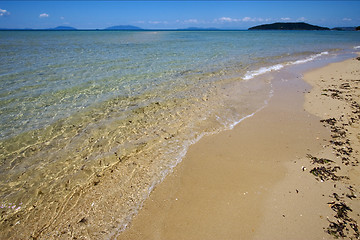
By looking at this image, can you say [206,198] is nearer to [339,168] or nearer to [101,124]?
[339,168]

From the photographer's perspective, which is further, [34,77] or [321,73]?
[321,73]

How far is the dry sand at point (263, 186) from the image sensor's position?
129 inches

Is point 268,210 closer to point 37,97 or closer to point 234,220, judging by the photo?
point 234,220

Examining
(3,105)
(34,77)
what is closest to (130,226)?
(3,105)

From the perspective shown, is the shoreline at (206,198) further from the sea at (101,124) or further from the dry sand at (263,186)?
the sea at (101,124)

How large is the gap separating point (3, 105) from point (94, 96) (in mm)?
3418

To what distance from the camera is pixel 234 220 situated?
341cm

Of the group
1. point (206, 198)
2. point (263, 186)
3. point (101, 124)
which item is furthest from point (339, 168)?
point (101, 124)

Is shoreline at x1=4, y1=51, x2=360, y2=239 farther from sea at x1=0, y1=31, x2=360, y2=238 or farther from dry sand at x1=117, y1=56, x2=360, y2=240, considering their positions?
sea at x1=0, y1=31, x2=360, y2=238

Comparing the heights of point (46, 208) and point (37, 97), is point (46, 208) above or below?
below

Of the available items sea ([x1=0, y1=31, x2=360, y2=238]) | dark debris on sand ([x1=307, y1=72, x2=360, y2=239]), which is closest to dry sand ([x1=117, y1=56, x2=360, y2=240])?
dark debris on sand ([x1=307, y1=72, x2=360, y2=239])

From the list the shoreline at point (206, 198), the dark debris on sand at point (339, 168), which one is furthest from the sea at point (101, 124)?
the dark debris on sand at point (339, 168)

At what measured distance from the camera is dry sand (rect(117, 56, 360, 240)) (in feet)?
10.8

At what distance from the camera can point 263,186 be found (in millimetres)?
4129
